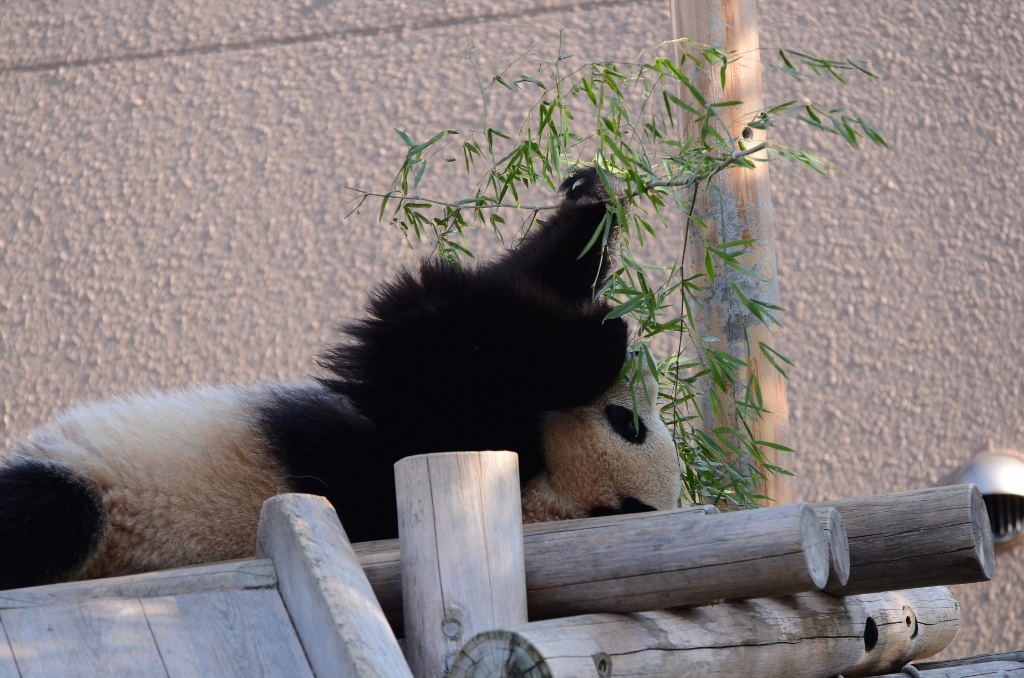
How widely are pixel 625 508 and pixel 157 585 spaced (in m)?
0.74

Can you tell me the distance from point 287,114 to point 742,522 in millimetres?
2533

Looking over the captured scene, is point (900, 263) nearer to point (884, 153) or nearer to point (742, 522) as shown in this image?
point (884, 153)

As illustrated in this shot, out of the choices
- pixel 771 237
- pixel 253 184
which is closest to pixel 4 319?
pixel 253 184

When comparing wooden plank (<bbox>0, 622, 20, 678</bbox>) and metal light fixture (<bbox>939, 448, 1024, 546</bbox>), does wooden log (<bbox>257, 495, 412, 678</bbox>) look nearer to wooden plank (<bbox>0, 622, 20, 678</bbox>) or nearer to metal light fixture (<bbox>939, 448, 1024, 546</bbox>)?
wooden plank (<bbox>0, 622, 20, 678</bbox>)

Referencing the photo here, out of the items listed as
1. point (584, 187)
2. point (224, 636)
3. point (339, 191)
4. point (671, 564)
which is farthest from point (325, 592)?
point (339, 191)

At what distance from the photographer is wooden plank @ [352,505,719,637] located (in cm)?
121

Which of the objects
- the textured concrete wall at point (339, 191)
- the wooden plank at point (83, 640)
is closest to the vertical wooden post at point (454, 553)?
the wooden plank at point (83, 640)

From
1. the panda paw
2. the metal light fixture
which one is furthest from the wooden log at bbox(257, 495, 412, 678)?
the metal light fixture

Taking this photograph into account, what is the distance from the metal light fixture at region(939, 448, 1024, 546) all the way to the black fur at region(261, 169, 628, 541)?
72.6 inches

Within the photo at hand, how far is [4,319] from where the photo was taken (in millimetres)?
3309

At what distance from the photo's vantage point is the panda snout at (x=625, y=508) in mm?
1570

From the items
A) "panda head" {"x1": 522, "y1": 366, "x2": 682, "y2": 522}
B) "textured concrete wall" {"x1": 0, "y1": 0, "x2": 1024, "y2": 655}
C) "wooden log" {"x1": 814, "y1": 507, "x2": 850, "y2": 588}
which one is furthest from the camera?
"textured concrete wall" {"x1": 0, "y1": 0, "x2": 1024, "y2": 655}

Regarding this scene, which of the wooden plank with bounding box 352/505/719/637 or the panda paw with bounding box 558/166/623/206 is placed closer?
the wooden plank with bounding box 352/505/719/637

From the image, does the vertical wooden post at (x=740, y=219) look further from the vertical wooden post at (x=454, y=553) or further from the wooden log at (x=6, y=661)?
the wooden log at (x=6, y=661)
